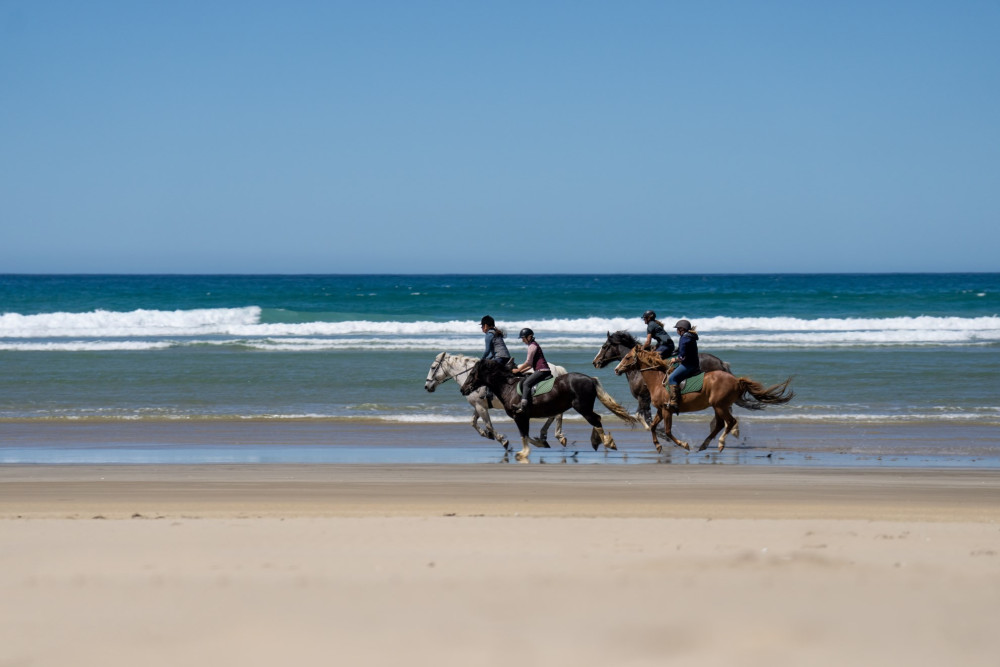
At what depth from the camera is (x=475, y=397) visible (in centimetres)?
1388

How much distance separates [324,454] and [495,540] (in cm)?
607

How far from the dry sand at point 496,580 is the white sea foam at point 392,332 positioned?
76.5 ft

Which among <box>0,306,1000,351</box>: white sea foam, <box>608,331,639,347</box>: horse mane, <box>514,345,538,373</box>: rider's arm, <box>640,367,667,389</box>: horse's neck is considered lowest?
Result: <box>0,306,1000,351</box>: white sea foam

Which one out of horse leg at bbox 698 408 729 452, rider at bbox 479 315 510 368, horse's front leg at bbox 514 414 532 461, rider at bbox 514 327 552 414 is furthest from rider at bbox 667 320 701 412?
rider at bbox 479 315 510 368

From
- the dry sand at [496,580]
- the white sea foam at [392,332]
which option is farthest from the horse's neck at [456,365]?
the white sea foam at [392,332]

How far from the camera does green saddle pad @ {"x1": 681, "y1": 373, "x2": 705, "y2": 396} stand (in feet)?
44.6

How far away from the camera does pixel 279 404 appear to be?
17.5 metres

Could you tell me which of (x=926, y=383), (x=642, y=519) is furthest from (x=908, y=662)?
(x=926, y=383)

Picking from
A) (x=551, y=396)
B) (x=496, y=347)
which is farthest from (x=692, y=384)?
(x=496, y=347)

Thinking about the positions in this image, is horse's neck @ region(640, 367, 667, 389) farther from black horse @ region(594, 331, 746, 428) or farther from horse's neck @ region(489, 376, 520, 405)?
horse's neck @ region(489, 376, 520, 405)

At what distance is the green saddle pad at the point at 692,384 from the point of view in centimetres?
1360

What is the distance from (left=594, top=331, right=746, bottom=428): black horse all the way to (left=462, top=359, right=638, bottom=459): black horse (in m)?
0.67

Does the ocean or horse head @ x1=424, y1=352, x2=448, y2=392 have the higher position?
horse head @ x1=424, y1=352, x2=448, y2=392

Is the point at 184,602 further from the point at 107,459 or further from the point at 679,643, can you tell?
the point at 107,459
